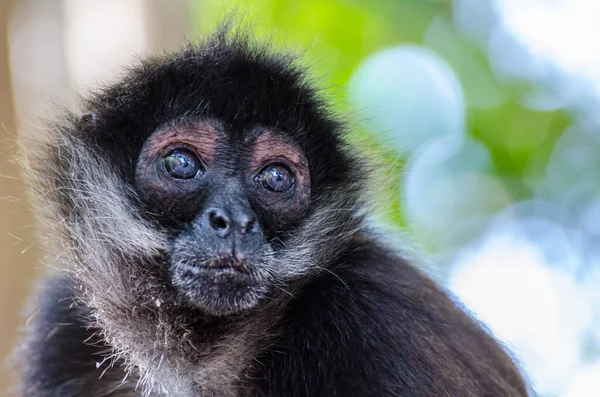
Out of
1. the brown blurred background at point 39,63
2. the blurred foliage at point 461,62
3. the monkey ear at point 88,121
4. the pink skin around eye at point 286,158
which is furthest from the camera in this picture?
the blurred foliage at point 461,62

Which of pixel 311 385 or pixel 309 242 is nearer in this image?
pixel 311 385

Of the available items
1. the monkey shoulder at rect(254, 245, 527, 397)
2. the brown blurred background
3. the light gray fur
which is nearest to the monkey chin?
the light gray fur

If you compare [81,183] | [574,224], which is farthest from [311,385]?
[574,224]

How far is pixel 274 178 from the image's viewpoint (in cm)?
382

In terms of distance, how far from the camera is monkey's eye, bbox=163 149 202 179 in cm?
369

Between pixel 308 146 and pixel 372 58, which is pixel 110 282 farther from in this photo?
pixel 372 58

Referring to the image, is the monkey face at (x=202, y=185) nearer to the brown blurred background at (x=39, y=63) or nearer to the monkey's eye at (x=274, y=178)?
the monkey's eye at (x=274, y=178)

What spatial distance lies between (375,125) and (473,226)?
6.56 m

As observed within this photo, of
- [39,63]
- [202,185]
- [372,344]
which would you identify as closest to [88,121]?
[202,185]

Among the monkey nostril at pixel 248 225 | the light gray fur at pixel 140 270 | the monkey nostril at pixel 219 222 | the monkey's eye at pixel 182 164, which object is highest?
the monkey's eye at pixel 182 164

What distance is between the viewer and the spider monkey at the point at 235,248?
351 cm

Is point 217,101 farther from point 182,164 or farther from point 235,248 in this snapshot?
point 235,248

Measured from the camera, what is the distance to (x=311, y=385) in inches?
135

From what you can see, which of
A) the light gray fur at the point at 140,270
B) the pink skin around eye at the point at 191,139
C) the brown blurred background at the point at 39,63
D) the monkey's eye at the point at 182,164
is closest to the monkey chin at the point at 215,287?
the light gray fur at the point at 140,270
